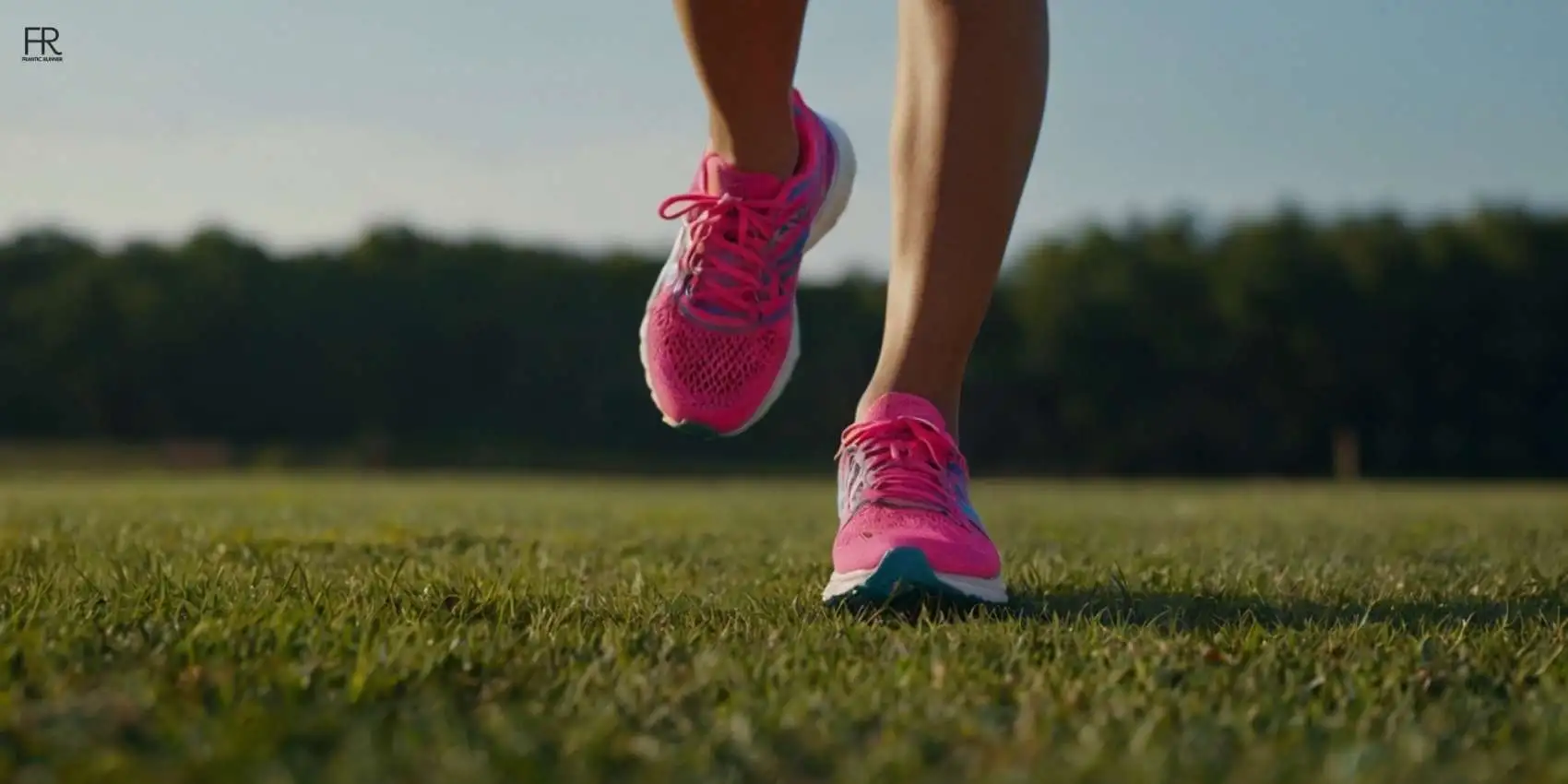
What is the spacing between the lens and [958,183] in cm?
195

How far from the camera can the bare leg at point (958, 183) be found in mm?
1944

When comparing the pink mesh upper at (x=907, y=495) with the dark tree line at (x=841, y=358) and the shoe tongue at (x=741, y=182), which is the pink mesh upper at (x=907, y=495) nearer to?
the shoe tongue at (x=741, y=182)

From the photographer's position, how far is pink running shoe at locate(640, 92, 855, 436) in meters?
2.25

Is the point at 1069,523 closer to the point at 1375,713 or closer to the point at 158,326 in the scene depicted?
the point at 1375,713

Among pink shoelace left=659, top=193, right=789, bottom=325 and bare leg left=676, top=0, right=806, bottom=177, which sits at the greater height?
bare leg left=676, top=0, right=806, bottom=177

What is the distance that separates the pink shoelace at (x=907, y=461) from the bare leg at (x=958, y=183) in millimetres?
67

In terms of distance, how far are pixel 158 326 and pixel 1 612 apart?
44788mm

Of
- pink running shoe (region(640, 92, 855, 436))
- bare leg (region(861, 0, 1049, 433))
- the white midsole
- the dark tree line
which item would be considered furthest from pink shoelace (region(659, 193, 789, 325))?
the dark tree line

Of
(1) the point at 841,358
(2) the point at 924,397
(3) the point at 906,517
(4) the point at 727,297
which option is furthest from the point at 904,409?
(1) the point at 841,358

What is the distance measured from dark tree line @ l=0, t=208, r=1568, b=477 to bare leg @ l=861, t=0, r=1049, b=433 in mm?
37894

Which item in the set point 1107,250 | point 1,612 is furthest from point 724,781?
point 1107,250

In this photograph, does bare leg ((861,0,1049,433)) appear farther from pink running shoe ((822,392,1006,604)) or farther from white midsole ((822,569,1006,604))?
white midsole ((822,569,1006,604))

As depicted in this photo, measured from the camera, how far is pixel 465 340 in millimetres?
46094

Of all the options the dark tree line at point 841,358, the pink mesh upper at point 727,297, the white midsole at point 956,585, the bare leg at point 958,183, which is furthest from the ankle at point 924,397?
the dark tree line at point 841,358
